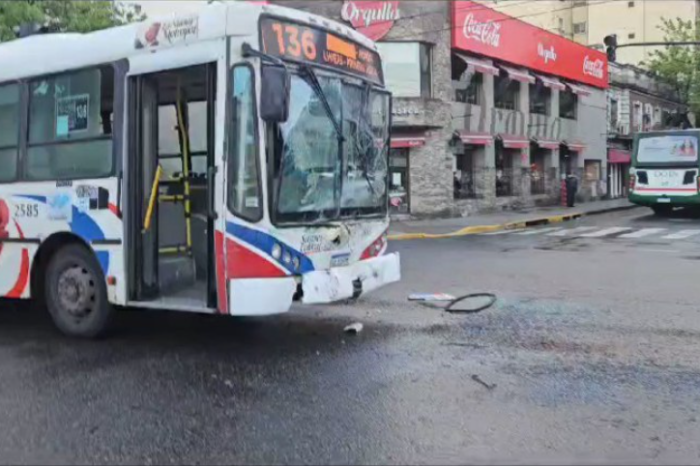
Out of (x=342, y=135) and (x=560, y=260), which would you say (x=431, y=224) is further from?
(x=342, y=135)

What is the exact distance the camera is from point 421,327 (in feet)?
25.5

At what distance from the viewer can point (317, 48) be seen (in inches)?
261

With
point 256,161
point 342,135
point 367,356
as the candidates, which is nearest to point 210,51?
point 256,161

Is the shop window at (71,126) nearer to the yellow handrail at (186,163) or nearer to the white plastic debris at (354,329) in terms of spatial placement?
the yellow handrail at (186,163)

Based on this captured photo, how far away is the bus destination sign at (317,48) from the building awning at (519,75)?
22.2 metres

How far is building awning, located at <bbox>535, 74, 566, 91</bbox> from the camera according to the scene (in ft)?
103

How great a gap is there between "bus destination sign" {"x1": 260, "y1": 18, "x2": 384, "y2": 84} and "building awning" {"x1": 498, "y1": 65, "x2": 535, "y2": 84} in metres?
22.2

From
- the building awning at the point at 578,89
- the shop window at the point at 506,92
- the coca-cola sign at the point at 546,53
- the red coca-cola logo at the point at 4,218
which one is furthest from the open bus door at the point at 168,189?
the building awning at the point at 578,89

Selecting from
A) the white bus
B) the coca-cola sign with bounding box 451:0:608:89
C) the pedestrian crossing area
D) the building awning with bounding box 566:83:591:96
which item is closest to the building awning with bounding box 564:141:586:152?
the building awning with bounding box 566:83:591:96

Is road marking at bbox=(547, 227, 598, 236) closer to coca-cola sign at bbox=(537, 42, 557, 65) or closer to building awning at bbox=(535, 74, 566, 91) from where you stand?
building awning at bbox=(535, 74, 566, 91)

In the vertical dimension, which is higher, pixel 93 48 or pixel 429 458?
pixel 93 48

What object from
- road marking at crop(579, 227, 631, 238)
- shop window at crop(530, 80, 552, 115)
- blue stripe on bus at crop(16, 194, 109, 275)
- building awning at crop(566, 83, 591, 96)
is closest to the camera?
blue stripe on bus at crop(16, 194, 109, 275)

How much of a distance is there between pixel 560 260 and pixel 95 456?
36.0 feet

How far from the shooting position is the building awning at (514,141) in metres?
28.5
